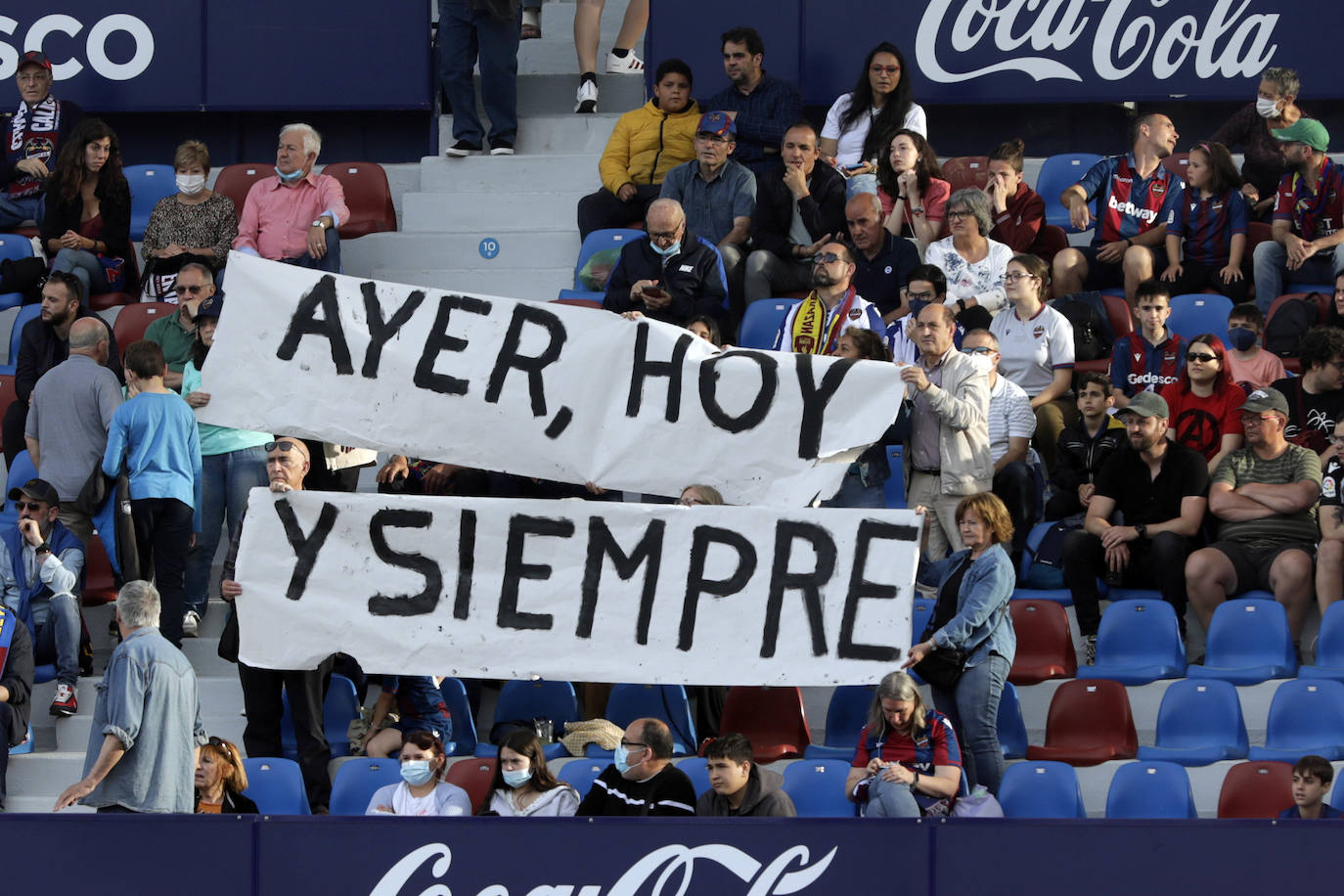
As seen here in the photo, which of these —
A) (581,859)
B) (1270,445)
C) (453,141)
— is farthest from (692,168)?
(581,859)

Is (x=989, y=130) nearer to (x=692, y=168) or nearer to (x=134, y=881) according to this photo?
(x=692, y=168)

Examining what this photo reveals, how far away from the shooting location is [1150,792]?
8977mm

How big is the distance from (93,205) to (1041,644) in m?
6.59

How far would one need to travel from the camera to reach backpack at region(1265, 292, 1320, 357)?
1169 cm

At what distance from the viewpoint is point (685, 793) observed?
8719mm

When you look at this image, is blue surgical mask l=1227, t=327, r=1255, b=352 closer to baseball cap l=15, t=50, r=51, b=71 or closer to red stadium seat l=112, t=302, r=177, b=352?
red stadium seat l=112, t=302, r=177, b=352

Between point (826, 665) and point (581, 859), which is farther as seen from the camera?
point (826, 665)

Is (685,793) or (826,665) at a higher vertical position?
(826,665)

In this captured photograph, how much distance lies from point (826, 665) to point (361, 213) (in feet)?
20.9

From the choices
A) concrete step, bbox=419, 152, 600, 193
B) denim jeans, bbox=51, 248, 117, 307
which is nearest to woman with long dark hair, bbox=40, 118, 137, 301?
denim jeans, bbox=51, 248, 117, 307

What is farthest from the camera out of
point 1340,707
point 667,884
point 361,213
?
point 361,213

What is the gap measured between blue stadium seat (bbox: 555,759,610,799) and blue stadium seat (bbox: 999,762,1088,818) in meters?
1.74

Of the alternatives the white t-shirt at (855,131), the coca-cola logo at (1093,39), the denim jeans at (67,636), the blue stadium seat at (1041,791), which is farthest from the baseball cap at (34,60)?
the blue stadium seat at (1041,791)

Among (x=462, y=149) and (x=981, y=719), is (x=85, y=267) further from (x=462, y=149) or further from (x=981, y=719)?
(x=981, y=719)
